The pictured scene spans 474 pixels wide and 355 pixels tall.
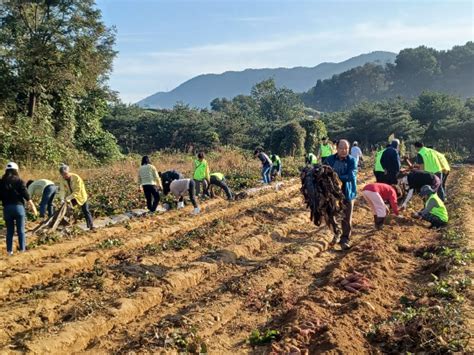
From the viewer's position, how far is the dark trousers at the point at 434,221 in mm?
8883

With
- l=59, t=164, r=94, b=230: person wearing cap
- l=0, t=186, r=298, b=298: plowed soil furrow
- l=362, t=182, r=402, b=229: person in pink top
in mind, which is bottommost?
l=0, t=186, r=298, b=298: plowed soil furrow

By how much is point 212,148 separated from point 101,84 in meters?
11.3

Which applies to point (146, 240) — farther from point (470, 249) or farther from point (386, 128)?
point (386, 128)

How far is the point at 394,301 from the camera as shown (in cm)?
532

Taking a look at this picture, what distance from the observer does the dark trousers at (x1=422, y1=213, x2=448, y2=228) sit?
350 inches

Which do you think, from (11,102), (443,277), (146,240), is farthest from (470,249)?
(11,102)

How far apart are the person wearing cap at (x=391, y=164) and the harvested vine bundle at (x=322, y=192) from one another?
3.40m

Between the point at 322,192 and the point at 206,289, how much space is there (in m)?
2.53

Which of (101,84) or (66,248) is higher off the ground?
(101,84)

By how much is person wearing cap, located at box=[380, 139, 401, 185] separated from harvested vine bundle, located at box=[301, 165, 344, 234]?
3.40m

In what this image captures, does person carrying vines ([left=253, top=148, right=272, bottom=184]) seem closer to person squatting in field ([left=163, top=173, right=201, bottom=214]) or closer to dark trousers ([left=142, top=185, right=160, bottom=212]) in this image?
person squatting in field ([left=163, top=173, right=201, bottom=214])

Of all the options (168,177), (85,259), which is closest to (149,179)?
(168,177)

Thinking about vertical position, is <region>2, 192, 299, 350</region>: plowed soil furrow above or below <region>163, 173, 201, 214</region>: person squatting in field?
below

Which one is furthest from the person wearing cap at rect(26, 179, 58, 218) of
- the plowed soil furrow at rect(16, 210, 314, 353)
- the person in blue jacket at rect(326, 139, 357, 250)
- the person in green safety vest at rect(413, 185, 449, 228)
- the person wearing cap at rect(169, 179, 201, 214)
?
the person in green safety vest at rect(413, 185, 449, 228)
